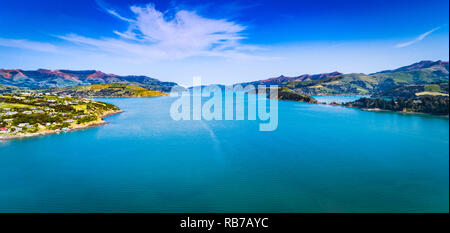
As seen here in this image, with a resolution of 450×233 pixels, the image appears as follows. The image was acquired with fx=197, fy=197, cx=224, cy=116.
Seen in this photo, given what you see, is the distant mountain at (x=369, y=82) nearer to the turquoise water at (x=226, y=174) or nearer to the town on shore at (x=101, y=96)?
the town on shore at (x=101, y=96)

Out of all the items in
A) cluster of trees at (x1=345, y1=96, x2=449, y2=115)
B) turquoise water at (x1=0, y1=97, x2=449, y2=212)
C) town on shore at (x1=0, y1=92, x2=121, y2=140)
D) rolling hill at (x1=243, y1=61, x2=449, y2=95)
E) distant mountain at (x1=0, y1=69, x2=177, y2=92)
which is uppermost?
distant mountain at (x1=0, y1=69, x2=177, y2=92)

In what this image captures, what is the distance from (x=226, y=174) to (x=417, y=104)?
3572 cm

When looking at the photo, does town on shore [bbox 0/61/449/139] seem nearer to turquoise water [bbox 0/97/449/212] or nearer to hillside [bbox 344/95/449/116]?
hillside [bbox 344/95/449/116]

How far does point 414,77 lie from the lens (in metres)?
A: 99.4

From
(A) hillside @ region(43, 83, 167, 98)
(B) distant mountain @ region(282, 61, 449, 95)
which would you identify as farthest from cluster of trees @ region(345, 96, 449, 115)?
(A) hillside @ region(43, 83, 167, 98)

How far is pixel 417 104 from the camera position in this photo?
30344 mm

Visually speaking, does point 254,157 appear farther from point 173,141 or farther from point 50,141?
point 50,141

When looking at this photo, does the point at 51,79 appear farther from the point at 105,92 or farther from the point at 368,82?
the point at 368,82

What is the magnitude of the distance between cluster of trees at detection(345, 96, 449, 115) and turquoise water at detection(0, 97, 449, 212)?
1067cm

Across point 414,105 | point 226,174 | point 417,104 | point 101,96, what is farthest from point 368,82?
point 101,96

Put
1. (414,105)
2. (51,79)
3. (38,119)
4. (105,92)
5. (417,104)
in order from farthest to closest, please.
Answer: (51,79) → (105,92) → (414,105) → (417,104) → (38,119)

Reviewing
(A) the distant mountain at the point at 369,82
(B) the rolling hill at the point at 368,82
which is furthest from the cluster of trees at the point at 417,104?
(A) the distant mountain at the point at 369,82

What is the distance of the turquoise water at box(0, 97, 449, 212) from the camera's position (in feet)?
26.3
